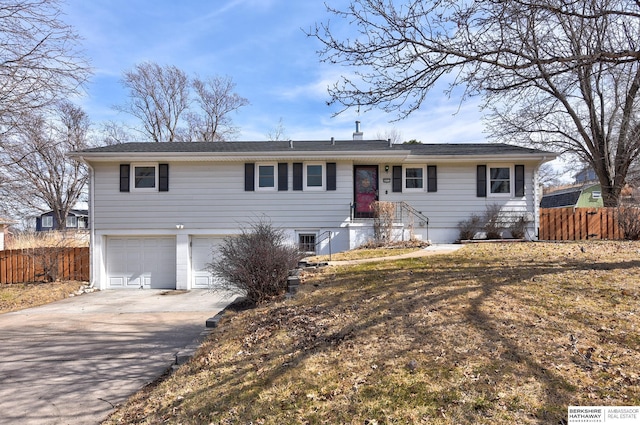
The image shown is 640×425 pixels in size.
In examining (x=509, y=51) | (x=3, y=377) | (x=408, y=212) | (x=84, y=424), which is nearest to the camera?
(x=84, y=424)

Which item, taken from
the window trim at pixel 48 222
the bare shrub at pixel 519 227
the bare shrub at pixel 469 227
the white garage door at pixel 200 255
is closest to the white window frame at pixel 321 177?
the white garage door at pixel 200 255

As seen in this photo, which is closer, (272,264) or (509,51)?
(509,51)

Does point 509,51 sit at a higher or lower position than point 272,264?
higher

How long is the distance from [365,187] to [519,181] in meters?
5.74

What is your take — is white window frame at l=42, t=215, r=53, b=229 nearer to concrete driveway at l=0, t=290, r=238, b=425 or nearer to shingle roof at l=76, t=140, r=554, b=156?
shingle roof at l=76, t=140, r=554, b=156

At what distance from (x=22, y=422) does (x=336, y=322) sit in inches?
136

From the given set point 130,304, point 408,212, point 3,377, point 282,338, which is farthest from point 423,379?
point 408,212

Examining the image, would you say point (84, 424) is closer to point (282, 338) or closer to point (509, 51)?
point (282, 338)

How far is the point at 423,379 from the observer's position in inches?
135

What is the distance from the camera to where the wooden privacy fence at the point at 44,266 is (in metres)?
14.3

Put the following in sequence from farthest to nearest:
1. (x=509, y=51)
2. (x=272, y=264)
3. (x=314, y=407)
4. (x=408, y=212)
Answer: (x=408, y=212), (x=272, y=264), (x=509, y=51), (x=314, y=407)

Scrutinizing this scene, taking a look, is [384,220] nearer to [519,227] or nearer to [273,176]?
[273,176]

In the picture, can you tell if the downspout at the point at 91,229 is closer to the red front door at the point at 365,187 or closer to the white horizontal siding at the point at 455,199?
the red front door at the point at 365,187

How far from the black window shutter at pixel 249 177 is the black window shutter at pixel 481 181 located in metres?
8.34
